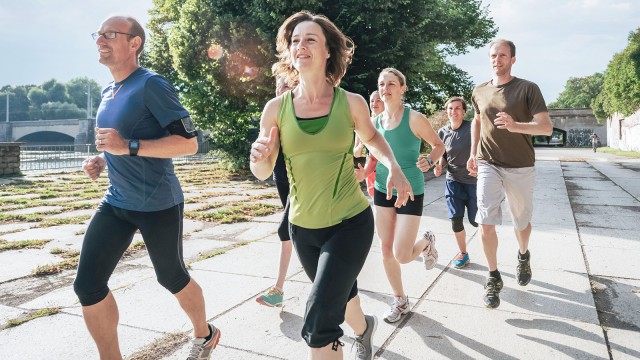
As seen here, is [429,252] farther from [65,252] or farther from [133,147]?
[65,252]

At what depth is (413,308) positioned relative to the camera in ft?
13.2

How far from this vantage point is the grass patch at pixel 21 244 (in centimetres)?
622

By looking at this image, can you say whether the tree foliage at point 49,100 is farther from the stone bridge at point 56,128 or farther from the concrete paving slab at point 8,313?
the concrete paving slab at point 8,313

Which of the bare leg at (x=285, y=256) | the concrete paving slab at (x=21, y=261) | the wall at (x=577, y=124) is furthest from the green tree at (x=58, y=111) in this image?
the bare leg at (x=285, y=256)

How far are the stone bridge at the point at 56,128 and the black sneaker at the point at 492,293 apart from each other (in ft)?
315

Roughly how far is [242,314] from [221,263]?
1.71 metres

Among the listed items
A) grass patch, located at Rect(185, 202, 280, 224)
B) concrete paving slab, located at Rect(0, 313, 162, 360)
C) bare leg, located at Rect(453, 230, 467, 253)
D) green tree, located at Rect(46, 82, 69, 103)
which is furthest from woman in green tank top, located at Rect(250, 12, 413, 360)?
green tree, located at Rect(46, 82, 69, 103)

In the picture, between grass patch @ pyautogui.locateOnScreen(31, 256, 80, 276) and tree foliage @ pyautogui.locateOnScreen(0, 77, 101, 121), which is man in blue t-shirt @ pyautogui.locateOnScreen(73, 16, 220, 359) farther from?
tree foliage @ pyautogui.locateOnScreen(0, 77, 101, 121)

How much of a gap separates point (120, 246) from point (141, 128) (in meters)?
0.68

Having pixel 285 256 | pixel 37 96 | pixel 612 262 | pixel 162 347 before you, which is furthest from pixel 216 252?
pixel 37 96

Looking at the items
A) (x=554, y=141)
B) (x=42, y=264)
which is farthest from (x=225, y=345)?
(x=554, y=141)

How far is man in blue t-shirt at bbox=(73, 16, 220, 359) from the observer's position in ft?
8.79

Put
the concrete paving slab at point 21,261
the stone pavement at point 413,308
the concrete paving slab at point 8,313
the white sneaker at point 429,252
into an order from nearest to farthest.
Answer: the stone pavement at point 413,308 → the concrete paving slab at point 8,313 → the white sneaker at point 429,252 → the concrete paving slab at point 21,261

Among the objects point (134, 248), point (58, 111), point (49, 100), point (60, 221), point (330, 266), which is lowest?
point (134, 248)
